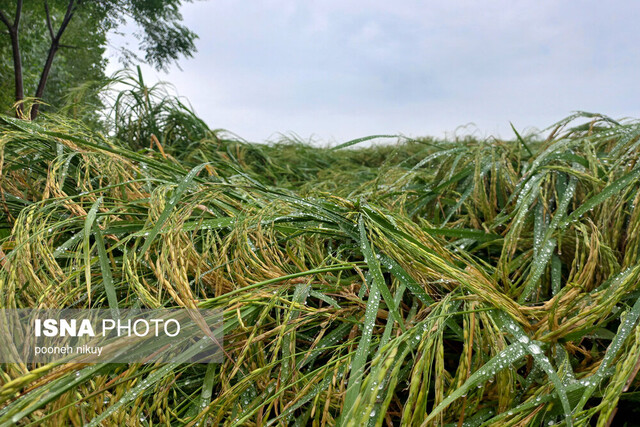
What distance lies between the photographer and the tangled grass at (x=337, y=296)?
0.63 m

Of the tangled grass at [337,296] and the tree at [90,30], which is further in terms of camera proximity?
the tree at [90,30]

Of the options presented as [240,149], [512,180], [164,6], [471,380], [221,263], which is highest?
[164,6]

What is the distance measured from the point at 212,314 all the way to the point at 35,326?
316 millimetres

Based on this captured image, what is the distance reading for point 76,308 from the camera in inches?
32.4

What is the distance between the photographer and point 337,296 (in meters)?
0.86

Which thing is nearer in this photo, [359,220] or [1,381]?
[1,381]

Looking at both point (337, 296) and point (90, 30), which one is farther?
point (90, 30)

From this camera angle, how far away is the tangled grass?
24.6 inches

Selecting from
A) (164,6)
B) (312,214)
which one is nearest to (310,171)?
(312,214)

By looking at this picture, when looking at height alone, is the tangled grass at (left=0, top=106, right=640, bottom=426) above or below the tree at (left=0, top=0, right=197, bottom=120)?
below

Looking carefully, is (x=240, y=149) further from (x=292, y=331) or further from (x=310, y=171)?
(x=292, y=331)

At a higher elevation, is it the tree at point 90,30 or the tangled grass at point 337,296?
the tree at point 90,30

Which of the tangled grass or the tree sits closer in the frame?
the tangled grass

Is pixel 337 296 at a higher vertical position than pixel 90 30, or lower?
lower
